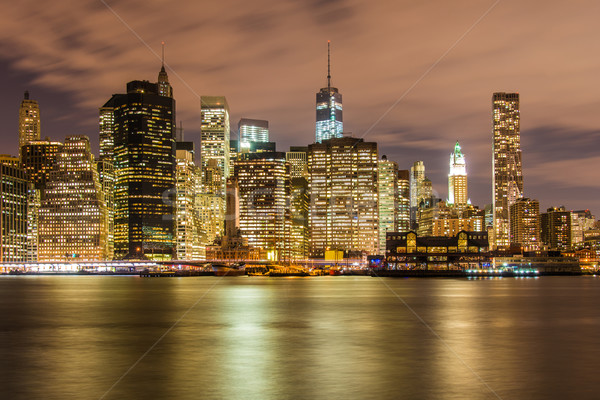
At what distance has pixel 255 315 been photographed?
6925 cm

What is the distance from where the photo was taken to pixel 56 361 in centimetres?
3856

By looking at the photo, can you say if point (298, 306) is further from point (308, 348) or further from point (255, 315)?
point (308, 348)

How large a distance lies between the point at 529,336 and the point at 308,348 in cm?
1776

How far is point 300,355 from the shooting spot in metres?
40.4

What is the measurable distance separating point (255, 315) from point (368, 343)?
25193mm

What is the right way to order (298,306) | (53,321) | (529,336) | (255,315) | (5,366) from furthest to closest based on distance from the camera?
(298,306), (255,315), (53,321), (529,336), (5,366)

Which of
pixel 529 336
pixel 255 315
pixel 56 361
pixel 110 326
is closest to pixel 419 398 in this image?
pixel 56 361

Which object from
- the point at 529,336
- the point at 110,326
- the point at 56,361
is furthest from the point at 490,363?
the point at 110,326

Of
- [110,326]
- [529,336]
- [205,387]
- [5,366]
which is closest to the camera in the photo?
[205,387]

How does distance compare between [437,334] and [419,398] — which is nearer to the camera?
[419,398]

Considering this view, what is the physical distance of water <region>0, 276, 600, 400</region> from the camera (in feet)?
99.4

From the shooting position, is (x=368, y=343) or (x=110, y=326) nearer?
(x=368, y=343)

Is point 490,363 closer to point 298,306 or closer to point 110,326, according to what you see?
point 110,326

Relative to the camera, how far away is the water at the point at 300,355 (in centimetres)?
3030
